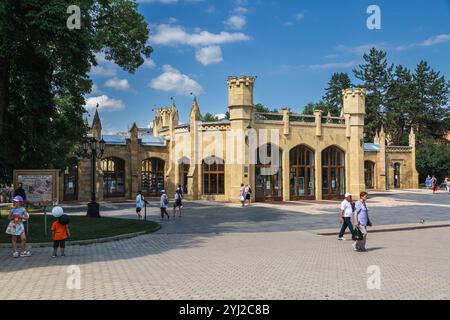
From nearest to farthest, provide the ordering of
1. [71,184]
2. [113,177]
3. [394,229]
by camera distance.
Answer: [394,229] → [71,184] → [113,177]

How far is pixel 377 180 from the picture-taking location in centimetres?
5431

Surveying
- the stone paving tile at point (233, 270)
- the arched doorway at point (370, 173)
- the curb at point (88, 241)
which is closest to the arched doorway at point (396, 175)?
the arched doorway at point (370, 173)

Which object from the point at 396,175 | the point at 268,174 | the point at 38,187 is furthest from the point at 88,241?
the point at 396,175

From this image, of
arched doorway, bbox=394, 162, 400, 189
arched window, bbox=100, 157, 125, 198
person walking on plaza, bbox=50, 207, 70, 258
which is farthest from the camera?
arched doorway, bbox=394, 162, 400, 189

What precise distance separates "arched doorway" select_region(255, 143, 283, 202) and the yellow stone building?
8 centimetres

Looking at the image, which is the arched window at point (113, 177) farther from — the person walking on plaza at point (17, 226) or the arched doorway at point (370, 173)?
the arched doorway at point (370, 173)

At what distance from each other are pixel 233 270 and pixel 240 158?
81.1 ft

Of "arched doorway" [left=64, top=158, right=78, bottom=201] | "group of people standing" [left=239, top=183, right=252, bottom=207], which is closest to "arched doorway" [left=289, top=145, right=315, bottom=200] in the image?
"group of people standing" [left=239, top=183, right=252, bottom=207]

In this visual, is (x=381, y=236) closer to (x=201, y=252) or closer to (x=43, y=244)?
(x=201, y=252)

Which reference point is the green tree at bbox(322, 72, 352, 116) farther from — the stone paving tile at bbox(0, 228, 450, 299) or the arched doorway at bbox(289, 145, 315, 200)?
the stone paving tile at bbox(0, 228, 450, 299)

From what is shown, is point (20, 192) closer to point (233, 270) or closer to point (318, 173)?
point (233, 270)

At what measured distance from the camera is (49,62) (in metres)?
19.4

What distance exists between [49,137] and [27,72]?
10.3ft

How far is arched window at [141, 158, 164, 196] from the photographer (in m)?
40.2
